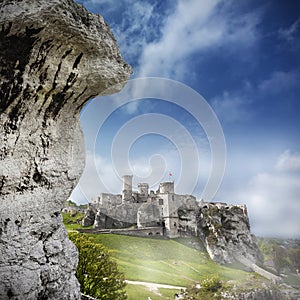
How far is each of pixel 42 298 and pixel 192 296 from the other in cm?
2121

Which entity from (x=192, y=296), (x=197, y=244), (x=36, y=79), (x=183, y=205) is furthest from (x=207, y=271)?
(x=36, y=79)

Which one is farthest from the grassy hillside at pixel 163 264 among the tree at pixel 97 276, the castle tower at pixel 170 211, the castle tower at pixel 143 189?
the castle tower at pixel 143 189

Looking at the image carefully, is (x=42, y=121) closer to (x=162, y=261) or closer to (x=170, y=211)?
(x=162, y=261)

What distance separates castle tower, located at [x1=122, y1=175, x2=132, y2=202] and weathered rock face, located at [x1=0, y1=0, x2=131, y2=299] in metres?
82.3

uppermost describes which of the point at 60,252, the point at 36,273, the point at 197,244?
the point at 197,244

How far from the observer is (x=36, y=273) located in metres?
7.75

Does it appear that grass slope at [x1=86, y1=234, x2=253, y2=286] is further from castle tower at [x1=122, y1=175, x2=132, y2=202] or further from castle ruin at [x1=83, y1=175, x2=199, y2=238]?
castle tower at [x1=122, y1=175, x2=132, y2=202]

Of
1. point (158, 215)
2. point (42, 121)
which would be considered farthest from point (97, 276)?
point (158, 215)

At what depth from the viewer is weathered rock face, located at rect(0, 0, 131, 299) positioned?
714 centimetres

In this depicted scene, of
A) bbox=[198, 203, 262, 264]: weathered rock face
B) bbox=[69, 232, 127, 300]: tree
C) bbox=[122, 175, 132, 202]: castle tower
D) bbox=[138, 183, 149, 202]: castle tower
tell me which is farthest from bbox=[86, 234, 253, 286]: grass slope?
bbox=[138, 183, 149, 202]: castle tower

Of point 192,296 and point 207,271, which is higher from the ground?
point 207,271

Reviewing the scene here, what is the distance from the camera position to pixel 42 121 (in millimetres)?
8344

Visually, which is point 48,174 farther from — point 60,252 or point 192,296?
point 192,296

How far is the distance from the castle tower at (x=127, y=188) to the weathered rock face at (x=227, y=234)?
26.4m
